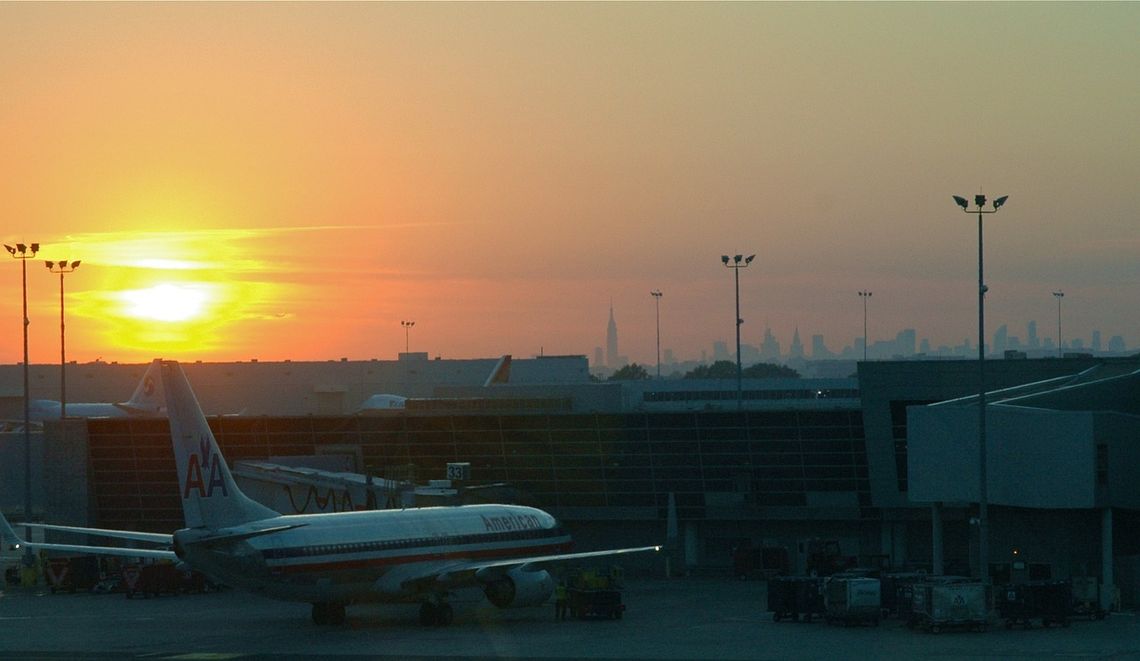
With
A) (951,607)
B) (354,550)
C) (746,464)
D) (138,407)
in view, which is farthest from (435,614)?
(138,407)

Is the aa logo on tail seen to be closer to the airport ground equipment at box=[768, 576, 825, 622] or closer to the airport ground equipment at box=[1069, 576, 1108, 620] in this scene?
the airport ground equipment at box=[768, 576, 825, 622]

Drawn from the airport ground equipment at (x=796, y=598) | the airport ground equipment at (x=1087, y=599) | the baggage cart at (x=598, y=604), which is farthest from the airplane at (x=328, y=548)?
the airport ground equipment at (x=1087, y=599)

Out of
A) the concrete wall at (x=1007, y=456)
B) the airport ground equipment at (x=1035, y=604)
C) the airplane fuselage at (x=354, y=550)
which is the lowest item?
the airport ground equipment at (x=1035, y=604)

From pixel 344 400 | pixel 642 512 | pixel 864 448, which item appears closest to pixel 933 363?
pixel 864 448

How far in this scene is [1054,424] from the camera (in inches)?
2304

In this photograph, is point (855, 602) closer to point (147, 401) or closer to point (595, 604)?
point (595, 604)

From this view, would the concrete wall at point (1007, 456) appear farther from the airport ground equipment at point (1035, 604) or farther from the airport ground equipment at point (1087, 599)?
the airport ground equipment at point (1035, 604)

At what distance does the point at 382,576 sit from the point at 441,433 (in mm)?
33546

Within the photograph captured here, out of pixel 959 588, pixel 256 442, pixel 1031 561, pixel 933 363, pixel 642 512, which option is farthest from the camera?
pixel 256 442

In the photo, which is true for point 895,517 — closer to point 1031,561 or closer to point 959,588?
point 1031,561

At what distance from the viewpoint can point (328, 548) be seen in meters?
53.1

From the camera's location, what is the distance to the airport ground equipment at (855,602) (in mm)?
51875

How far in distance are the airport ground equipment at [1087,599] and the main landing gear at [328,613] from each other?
26.9 meters

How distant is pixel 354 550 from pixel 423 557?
341 cm
